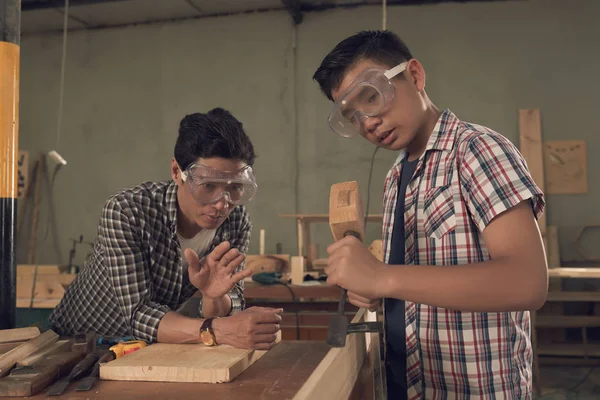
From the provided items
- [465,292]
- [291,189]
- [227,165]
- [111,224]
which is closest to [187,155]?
[227,165]

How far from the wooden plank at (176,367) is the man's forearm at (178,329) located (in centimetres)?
27

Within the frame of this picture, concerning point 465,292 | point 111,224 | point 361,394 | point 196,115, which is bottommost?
point 361,394

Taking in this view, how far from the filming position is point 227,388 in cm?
138

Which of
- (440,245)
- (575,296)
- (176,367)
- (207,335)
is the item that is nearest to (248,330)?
(207,335)

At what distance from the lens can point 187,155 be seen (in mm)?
2242

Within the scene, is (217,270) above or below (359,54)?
below

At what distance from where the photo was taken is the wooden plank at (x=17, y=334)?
1.88 metres

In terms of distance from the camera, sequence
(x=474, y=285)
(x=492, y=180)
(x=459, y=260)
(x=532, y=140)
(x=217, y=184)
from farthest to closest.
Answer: (x=532, y=140) → (x=217, y=184) → (x=459, y=260) → (x=492, y=180) → (x=474, y=285)

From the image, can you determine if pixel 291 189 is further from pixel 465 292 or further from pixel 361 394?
pixel 465 292

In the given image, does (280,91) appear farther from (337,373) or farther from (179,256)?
(337,373)

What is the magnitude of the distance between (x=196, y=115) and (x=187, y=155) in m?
0.21

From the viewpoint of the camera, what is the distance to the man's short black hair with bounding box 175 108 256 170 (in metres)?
2.19

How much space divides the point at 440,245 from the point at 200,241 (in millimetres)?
1340

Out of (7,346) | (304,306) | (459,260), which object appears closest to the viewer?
(459,260)
